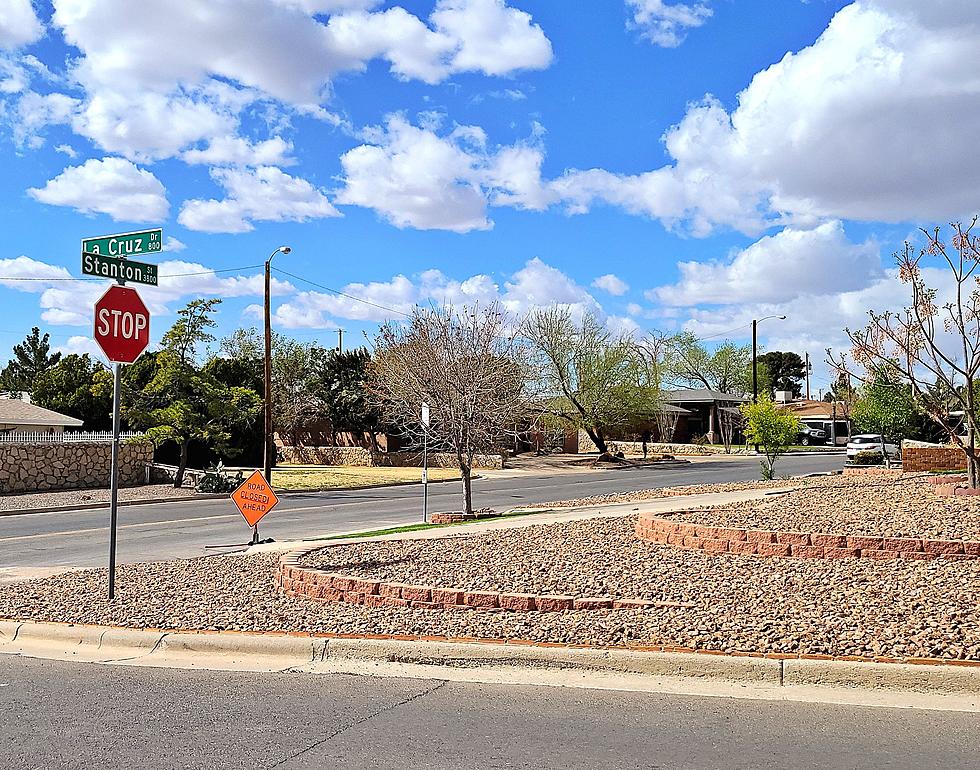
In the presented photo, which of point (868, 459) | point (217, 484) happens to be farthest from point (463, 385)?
point (868, 459)

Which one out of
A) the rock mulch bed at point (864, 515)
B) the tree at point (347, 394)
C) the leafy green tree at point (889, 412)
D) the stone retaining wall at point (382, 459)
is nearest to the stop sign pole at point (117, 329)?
the rock mulch bed at point (864, 515)

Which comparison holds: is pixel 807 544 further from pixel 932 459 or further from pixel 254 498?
pixel 932 459

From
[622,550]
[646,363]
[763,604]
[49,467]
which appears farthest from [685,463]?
[763,604]

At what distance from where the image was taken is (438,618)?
8133 millimetres

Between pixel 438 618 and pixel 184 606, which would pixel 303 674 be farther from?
pixel 184 606

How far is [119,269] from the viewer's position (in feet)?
32.1

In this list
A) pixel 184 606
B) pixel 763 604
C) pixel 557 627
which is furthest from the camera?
pixel 184 606

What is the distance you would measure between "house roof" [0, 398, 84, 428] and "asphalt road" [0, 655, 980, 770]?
30808mm

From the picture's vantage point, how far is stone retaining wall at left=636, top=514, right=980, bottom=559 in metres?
10.7

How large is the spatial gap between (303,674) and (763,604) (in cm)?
384

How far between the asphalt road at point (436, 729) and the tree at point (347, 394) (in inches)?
1684

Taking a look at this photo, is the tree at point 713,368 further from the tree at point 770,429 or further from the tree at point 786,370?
the tree at point 770,429

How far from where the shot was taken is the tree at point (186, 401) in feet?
107

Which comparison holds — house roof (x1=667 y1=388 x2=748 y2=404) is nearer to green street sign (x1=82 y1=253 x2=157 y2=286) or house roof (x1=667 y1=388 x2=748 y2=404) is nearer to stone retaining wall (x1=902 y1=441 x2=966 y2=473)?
stone retaining wall (x1=902 y1=441 x2=966 y2=473)
